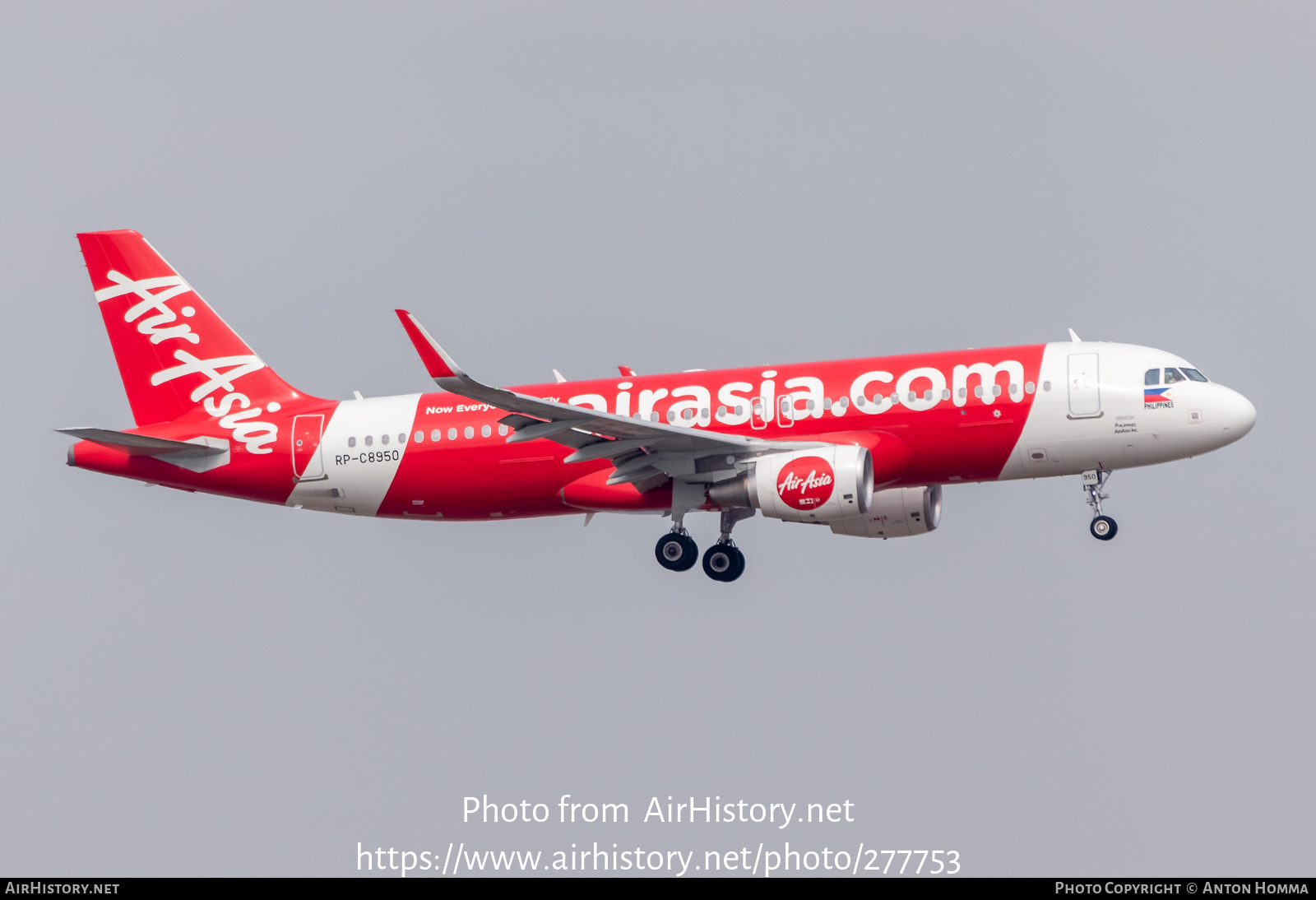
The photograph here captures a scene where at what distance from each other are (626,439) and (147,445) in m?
13.4

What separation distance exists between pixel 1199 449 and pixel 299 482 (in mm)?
23642

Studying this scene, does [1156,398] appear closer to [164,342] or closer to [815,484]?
[815,484]

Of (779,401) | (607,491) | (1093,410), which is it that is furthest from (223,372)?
(1093,410)

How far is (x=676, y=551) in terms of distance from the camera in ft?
143

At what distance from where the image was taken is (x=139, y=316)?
47.7 m

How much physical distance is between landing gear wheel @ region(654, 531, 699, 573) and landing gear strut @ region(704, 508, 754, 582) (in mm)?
468

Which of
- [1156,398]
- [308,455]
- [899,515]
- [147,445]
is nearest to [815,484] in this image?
[899,515]

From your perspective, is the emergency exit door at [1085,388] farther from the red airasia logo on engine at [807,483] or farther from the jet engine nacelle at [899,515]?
the red airasia logo on engine at [807,483]

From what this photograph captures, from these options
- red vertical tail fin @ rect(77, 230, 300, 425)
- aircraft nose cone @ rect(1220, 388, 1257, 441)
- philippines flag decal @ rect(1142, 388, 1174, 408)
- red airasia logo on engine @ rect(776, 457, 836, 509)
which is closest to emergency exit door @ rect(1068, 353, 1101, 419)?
philippines flag decal @ rect(1142, 388, 1174, 408)

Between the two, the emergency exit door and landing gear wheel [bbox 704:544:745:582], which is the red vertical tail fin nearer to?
landing gear wheel [bbox 704:544:745:582]

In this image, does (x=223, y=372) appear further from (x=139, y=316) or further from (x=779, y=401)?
(x=779, y=401)

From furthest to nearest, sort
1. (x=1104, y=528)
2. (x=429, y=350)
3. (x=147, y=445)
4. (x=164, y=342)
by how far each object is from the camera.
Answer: (x=164, y=342)
(x=147, y=445)
(x=1104, y=528)
(x=429, y=350)

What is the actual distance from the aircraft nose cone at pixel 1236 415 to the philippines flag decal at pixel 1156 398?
1324 mm

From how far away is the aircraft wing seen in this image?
37.8 meters
